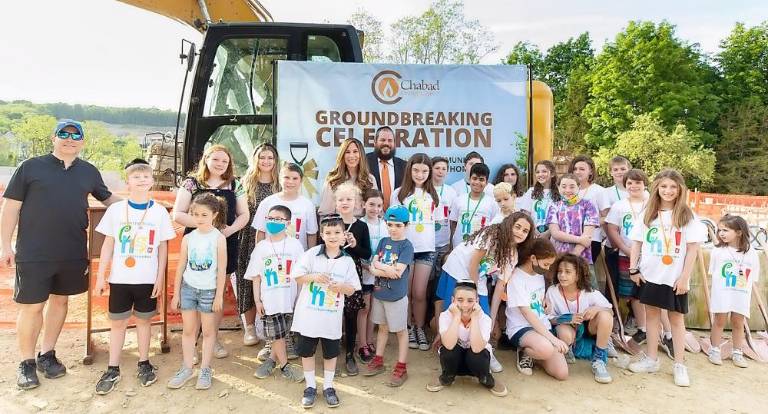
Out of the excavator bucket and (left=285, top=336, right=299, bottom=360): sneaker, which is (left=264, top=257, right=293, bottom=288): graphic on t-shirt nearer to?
(left=285, top=336, right=299, bottom=360): sneaker

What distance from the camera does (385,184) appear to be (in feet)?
14.7

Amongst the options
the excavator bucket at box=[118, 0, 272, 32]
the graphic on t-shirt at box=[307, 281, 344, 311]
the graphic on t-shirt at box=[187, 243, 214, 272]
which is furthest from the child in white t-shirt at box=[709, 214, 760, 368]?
the excavator bucket at box=[118, 0, 272, 32]

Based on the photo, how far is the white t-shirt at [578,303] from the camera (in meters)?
3.87

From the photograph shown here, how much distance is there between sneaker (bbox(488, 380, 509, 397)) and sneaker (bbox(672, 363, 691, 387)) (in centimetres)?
138

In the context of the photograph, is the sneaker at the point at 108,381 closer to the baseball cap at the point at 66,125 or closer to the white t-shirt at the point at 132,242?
the white t-shirt at the point at 132,242

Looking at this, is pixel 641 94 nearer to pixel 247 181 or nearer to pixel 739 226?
pixel 739 226

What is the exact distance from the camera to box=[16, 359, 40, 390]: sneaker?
3.28 m

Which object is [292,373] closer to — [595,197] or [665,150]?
[595,197]

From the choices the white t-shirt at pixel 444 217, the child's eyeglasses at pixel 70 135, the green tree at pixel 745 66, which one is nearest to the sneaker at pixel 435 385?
the white t-shirt at pixel 444 217

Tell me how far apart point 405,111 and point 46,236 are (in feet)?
10.8

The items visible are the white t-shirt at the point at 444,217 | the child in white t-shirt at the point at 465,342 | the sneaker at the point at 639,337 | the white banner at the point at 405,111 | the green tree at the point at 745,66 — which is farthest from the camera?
the green tree at the point at 745,66

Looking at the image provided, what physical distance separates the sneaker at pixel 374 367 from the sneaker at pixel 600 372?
5.51ft

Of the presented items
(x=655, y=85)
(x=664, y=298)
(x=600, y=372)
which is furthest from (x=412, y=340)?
(x=655, y=85)

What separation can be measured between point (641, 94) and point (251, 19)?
93.2 feet
